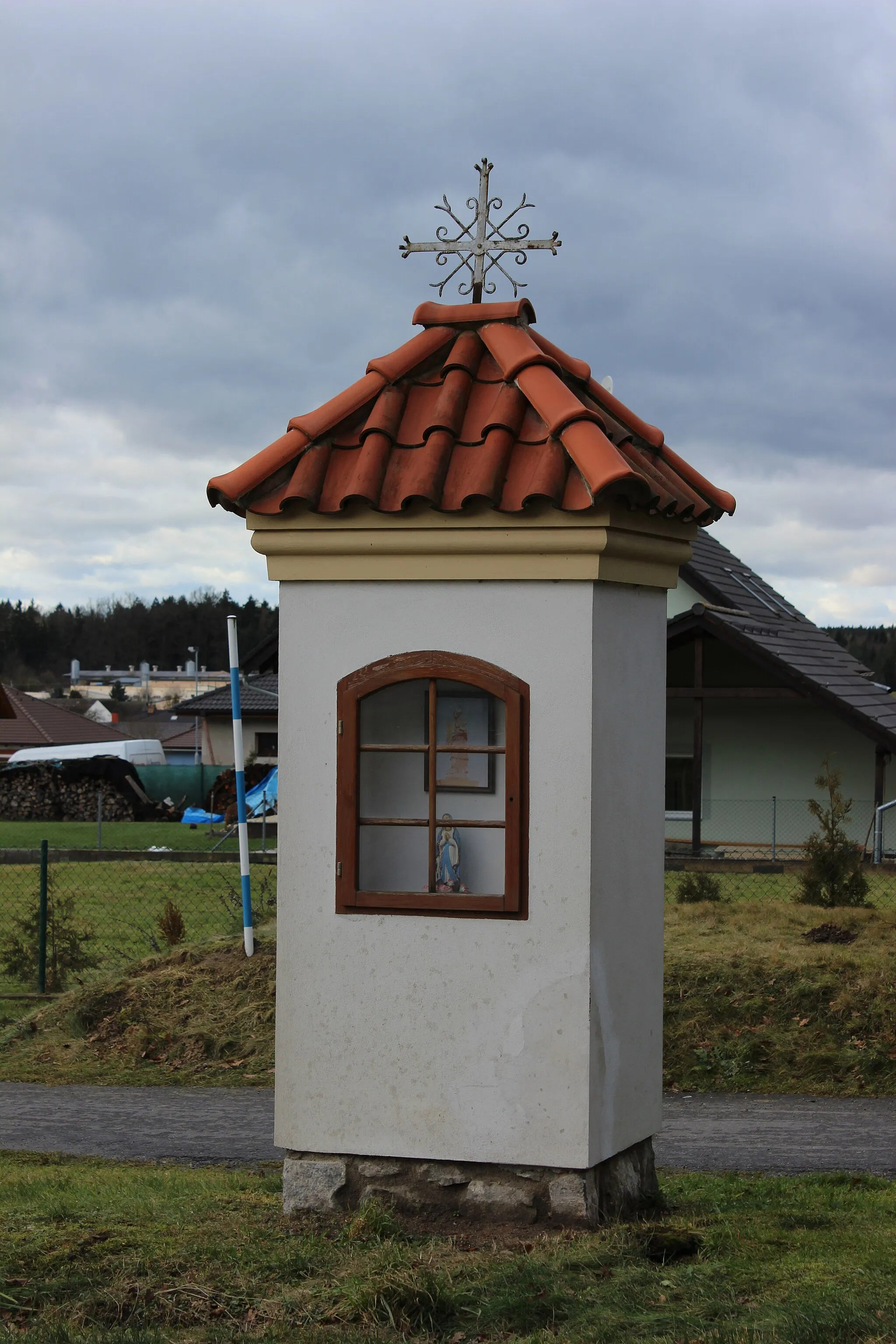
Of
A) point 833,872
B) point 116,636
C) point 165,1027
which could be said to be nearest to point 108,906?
point 165,1027

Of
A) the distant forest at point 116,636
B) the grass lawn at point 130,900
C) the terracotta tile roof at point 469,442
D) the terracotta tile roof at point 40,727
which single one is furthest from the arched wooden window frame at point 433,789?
the distant forest at point 116,636

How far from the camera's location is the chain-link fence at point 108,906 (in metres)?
12.4

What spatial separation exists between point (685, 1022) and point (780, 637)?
15305 mm

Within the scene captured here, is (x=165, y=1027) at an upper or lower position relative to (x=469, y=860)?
lower

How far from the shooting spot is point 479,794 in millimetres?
5520

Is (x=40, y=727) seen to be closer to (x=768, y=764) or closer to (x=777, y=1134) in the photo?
(x=768, y=764)

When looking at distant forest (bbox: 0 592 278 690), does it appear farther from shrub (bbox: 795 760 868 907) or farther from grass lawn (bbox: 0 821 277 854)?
shrub (bbox: 795 760 868 907)

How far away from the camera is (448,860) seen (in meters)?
5.48

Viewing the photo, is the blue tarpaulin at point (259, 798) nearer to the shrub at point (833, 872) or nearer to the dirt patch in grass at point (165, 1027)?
the shrub at point (833, 872)

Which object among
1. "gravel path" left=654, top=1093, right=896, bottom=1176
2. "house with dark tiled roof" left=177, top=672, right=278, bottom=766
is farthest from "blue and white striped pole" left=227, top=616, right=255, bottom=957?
"house with dark tiled roof" left=177, top=672, right=278, bottom=766

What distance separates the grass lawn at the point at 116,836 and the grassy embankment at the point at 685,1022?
13566 mm

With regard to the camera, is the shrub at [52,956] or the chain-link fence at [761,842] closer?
the shrub at [52,956]

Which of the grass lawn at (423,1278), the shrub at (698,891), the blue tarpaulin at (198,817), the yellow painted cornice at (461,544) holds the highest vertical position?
the yellow painted cornice at (461,544)

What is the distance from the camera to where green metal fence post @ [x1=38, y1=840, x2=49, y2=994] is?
38.9 feet
